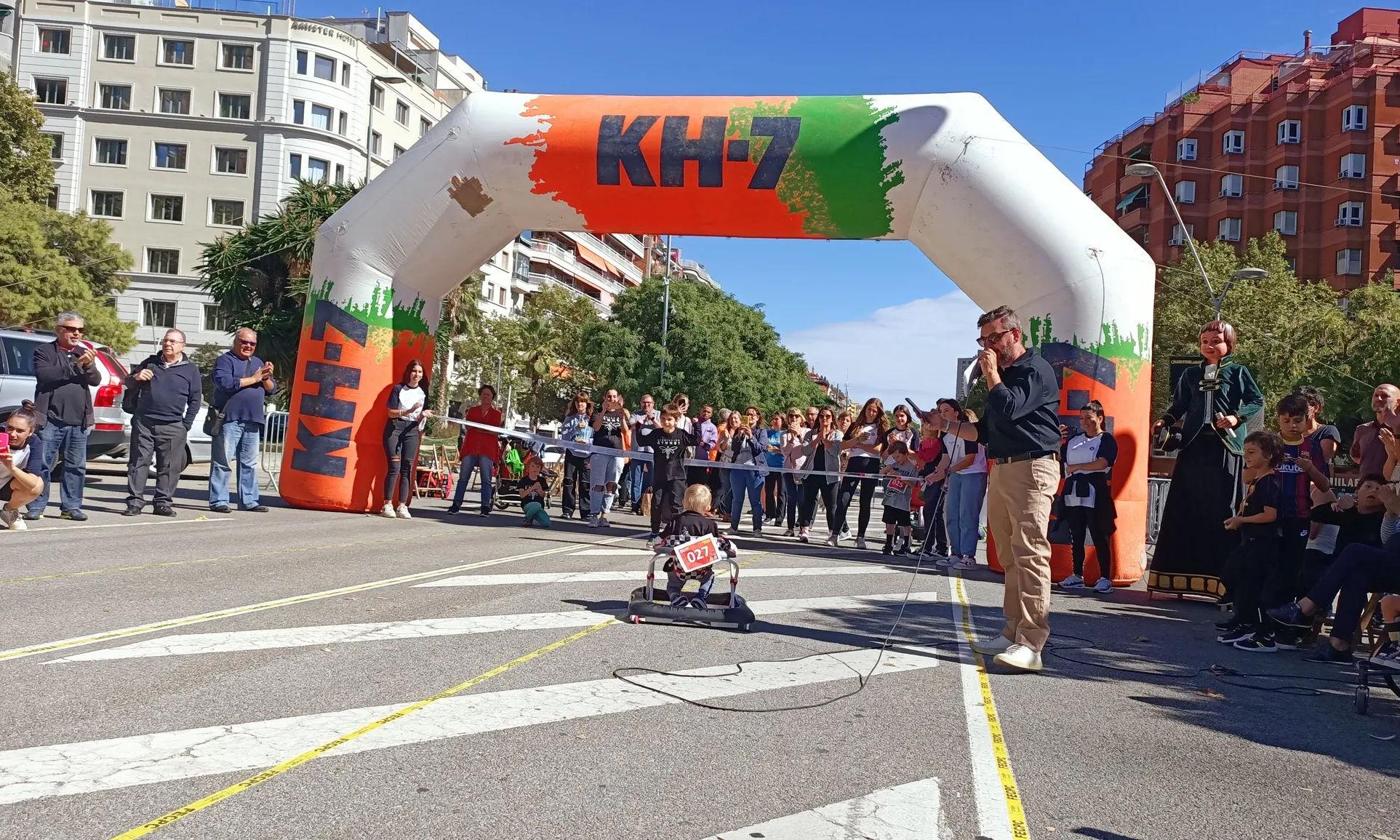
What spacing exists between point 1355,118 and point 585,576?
63499 millimetres

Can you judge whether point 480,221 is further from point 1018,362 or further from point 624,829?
point 624,829

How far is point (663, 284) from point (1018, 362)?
52783mm

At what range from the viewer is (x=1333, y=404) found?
38.1 meters

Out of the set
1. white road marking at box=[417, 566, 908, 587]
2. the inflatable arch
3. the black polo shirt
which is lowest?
white road marking at box=[417, 566, 908, 587]

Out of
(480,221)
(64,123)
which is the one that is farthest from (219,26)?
(480,221)

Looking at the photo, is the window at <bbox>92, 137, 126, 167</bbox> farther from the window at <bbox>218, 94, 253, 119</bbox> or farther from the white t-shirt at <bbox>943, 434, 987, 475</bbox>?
the white t-shirt at <bbox>943, 434, 987, 475</bbox>

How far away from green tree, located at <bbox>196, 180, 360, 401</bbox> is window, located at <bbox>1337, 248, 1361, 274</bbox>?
53228 millimetres

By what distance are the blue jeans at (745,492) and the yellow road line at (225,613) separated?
5.99 m

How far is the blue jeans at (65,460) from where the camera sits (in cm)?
1098

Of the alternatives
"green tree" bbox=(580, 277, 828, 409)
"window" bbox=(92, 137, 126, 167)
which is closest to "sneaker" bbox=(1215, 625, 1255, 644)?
"green tree" bbox=(580, 277, 828, 409)

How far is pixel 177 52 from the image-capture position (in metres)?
58.0

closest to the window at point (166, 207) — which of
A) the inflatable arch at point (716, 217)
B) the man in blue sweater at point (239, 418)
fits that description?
the inflatable arch at point (716, 217)

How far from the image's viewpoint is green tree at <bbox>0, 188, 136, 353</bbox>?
103 ft

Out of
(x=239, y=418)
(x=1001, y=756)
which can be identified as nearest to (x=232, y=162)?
(x=239, y=418)
